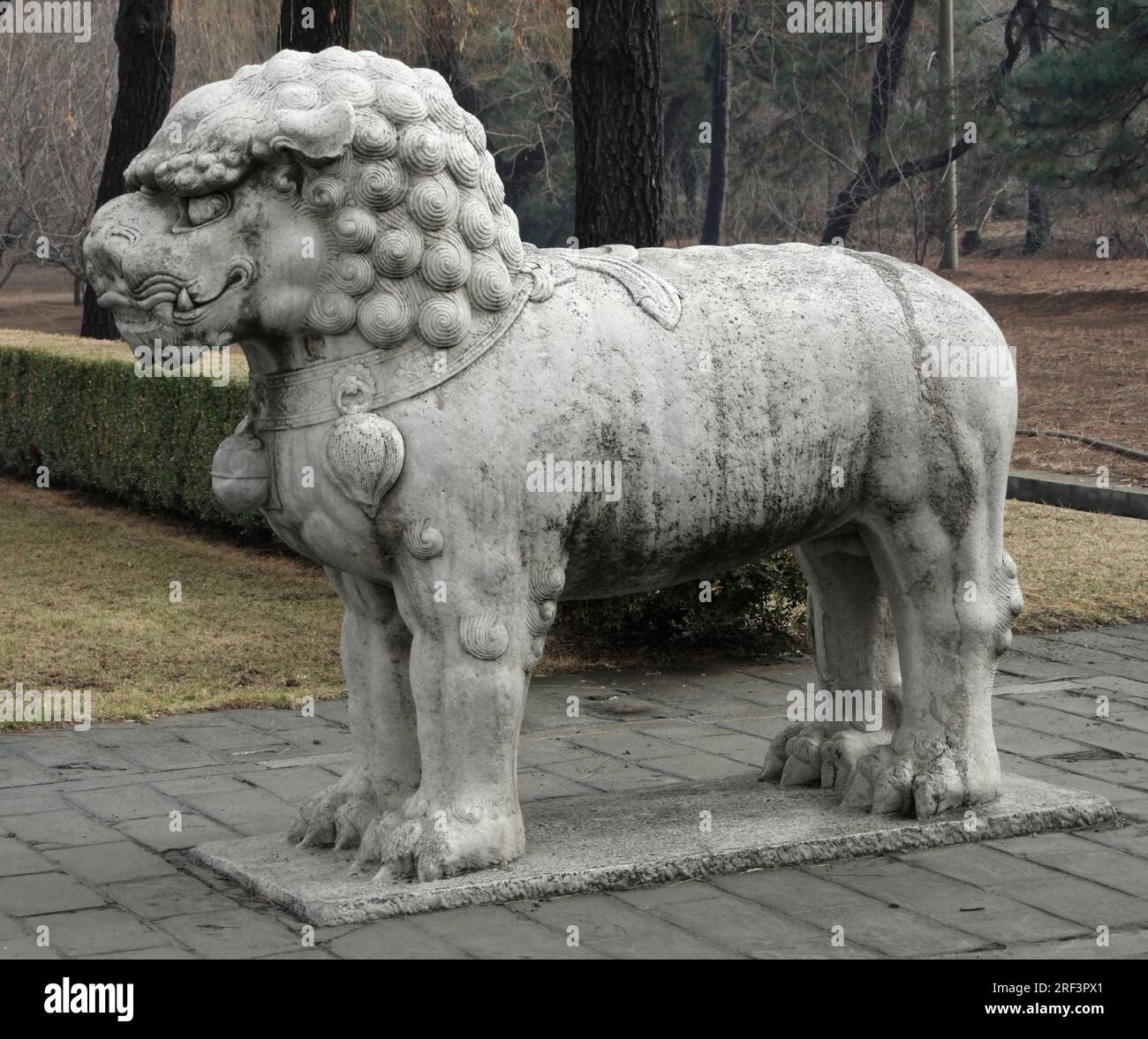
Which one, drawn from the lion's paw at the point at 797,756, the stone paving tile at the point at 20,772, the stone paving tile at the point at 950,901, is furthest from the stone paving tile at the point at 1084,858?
the stone paving tile at the point at 20,772

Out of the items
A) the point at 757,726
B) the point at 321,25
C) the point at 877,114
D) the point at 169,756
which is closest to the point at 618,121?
the point at 321,25

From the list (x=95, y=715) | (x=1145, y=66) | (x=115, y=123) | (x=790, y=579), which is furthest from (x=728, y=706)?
(x=1145, y=66)

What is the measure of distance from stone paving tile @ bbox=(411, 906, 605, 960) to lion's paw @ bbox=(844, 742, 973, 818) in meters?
1.25

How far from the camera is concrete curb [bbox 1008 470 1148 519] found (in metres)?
12.3

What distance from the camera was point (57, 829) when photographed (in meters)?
5.36

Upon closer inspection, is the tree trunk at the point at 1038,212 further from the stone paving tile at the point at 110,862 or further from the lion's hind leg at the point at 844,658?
the stone paving tile at the point at 110,862

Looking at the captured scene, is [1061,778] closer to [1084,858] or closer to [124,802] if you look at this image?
[1084,858]

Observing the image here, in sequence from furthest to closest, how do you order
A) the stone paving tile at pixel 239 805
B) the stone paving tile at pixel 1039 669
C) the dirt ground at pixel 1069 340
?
the dirt ground at pixel 1069 340 → the stone paving tile at pixel 1039 669 → the stone paving tile at pixel 239 805

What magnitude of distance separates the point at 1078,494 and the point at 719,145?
Answer: 21.4 m

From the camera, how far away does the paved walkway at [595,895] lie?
4.29 m

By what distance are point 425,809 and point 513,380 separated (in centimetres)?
114

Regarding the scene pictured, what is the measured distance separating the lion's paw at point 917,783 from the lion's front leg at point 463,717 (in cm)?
120

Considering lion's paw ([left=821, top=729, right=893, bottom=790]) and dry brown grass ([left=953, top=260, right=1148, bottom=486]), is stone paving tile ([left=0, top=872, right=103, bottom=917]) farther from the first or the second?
dry brown grass ([left=953, top=260, right=1148, bottom=486])

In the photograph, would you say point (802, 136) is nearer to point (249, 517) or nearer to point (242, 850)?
point (249, 517)
